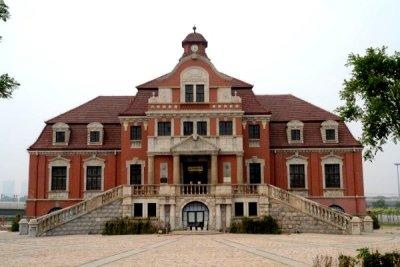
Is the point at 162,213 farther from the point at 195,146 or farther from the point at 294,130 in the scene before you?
the point at 294,130

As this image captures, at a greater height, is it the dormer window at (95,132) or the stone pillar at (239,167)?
the dormer window at (95,132)

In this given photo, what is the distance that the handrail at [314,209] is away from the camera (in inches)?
1222

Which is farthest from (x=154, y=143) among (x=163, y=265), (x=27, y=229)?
(x=163, y=265)

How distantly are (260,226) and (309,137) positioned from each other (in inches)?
474

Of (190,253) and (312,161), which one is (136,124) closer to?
(312,161)

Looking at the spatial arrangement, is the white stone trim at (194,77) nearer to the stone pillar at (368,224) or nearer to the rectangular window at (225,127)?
the rectangular window at (225,127)

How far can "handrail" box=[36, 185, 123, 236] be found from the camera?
31.7m

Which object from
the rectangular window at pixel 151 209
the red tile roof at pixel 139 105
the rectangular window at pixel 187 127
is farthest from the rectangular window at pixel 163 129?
the rectangular window at pixel 151 209

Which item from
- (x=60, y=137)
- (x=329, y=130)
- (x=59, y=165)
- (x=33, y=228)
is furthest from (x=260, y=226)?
(x=60, y=137)

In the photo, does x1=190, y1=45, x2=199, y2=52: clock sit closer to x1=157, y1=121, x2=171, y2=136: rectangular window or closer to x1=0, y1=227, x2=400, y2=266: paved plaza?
x1=157, y1=121, x2=171, y2=136: rectangular window

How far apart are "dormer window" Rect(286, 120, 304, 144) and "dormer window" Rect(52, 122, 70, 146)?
62.4 feet

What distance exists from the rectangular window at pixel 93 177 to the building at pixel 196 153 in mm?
85

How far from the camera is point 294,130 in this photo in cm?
4141

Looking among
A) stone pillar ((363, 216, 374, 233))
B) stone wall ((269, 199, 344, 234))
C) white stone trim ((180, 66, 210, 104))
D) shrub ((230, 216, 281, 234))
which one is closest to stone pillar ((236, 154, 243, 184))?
stone wall ((269, 199, 344, 234))
